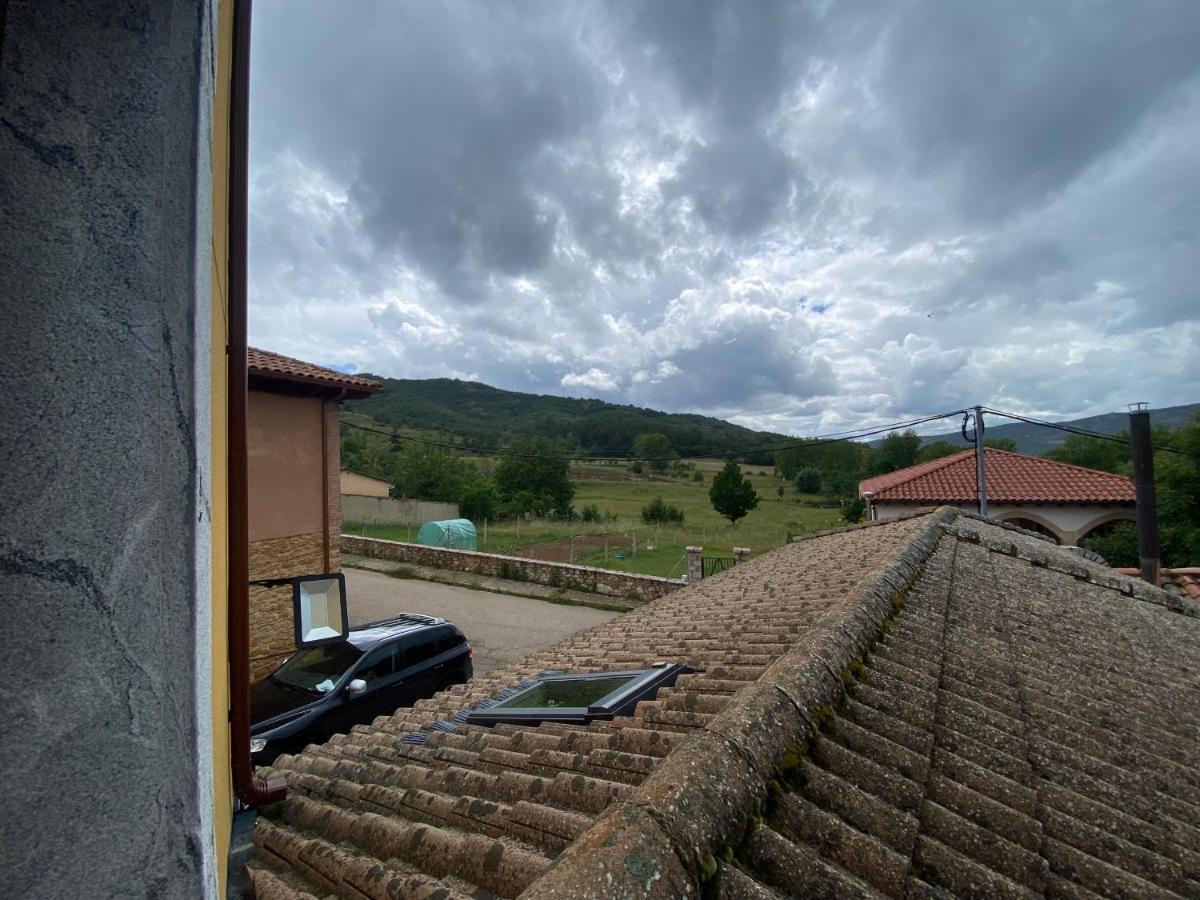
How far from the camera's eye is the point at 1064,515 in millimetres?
16359

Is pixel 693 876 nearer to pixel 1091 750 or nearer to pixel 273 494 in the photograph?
pixel 1091 750

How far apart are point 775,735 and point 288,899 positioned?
1634 millimetres

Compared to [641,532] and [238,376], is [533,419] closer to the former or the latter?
[641,532]

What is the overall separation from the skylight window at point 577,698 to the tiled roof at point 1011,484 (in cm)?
1631

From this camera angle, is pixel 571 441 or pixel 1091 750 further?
pixel 571 441

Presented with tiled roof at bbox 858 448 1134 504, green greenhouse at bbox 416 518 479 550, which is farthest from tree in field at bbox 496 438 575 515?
tiled roof at bbox 858 448 1134 504

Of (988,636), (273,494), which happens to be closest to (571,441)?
(273,494)

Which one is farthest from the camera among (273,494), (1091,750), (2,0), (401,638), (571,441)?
(571,441)

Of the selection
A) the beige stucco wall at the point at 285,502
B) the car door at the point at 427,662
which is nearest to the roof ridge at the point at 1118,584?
the car door at the point at 427,662

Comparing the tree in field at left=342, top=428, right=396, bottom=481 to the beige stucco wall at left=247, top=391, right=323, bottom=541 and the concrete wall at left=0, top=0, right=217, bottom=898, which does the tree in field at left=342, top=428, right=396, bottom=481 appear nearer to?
the beige stucco wall at left=247, top=391, right=323, bottom=541

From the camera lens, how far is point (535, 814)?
1.72 meters

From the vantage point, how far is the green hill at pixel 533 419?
77875 millimetres

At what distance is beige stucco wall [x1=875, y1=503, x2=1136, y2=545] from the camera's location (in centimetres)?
1625

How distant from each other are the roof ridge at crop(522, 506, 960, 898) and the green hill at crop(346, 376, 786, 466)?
57.5 metres
